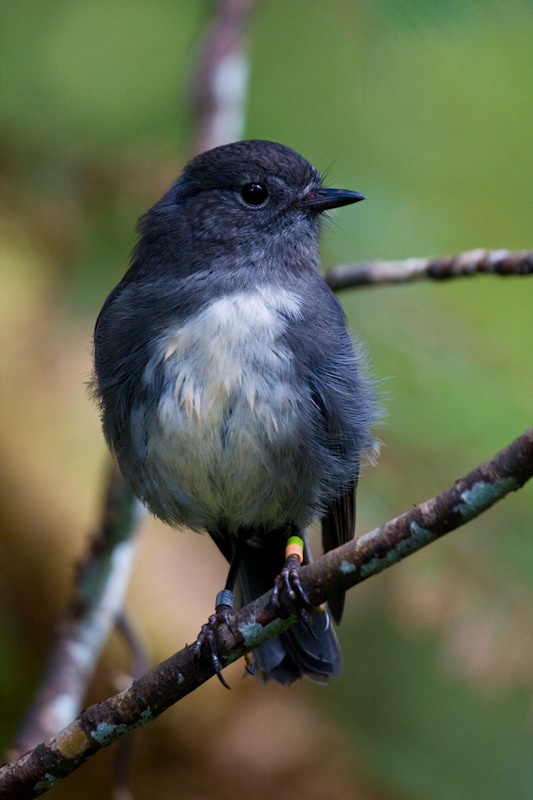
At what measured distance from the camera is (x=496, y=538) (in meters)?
4.18

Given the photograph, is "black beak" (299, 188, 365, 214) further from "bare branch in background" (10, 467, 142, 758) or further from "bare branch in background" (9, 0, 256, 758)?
"bare branch in background" (10, 467, 142, 758)

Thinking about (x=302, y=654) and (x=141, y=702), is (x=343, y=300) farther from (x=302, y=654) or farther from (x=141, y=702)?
(x=141, y=702)

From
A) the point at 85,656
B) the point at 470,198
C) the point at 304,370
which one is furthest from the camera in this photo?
the point at 470,198

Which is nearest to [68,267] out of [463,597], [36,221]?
[36,221]

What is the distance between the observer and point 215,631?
2797mm

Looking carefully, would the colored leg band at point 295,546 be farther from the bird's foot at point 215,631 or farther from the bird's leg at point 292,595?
the bird's leg at point 292,595

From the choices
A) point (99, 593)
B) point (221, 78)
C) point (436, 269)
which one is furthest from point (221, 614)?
point (221, 78)

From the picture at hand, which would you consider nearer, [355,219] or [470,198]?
[355,219]

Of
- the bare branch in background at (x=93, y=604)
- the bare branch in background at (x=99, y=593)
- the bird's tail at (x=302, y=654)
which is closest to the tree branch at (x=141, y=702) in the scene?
the bare branch in background at (x=99, y=593)

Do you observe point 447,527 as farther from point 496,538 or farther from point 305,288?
point 496,538

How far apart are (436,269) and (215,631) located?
1.61m

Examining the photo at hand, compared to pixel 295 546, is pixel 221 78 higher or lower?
higher

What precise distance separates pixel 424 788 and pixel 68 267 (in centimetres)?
347

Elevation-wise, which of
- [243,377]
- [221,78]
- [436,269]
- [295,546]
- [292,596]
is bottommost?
[295,546]
